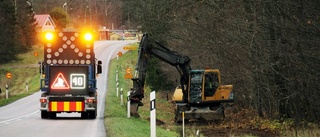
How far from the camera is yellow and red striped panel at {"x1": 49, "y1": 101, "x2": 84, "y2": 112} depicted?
2694cm

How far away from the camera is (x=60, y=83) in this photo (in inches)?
1077

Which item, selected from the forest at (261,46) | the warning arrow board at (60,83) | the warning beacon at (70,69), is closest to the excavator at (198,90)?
the forest at (261,46)

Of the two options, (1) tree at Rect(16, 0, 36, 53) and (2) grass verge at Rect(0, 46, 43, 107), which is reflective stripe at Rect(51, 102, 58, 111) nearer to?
(2) grass verge at Rect(0, 46, 43, 107)

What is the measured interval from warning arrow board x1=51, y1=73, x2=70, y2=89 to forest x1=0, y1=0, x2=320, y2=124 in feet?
21.7

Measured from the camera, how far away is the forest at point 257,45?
66.9 feet

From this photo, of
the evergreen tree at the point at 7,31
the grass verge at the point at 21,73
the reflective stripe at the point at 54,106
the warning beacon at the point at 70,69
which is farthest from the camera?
the evergreen tree at the point at 7,31

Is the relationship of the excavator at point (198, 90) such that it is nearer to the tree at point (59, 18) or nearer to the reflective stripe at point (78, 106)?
the reflective stripe at point (78, 106)

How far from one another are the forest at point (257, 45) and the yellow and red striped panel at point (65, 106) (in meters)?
6.82

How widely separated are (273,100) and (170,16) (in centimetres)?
987

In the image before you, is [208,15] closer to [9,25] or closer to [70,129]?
[70,129]

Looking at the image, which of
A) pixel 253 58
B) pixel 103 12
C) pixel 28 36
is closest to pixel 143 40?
pixel 253 58

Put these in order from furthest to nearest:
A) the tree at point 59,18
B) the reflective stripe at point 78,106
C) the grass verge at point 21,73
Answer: the tree at point 59,18
the grass verge at point 21,73
the reflective stripe at point 78,106

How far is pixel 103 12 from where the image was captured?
16600 cm

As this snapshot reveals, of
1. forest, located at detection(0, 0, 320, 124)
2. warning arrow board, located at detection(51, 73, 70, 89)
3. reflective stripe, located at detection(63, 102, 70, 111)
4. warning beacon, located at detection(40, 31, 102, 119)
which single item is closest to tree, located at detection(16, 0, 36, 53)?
forest, located at detection(0, 0, 320, 124)
